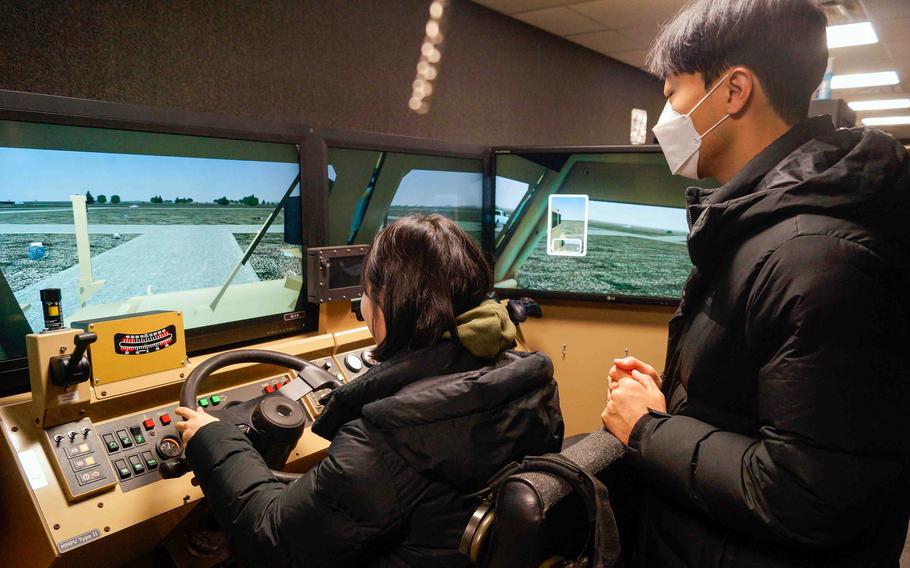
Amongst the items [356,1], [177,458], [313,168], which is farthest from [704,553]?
[356,1]

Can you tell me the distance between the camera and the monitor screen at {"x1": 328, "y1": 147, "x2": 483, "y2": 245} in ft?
6.01

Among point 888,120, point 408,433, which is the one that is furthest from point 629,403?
point 888,120

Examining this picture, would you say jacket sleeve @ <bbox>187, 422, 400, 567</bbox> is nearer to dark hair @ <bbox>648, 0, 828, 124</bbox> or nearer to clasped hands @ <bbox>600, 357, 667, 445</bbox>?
clasped hands @ <bbox>600, 357, 667, 445</bbox>

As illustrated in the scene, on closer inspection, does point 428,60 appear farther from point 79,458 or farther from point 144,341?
point 79,458

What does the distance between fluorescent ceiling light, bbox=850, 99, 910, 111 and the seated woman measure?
307 inches

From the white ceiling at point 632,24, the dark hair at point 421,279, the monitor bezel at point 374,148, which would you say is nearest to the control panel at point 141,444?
the dark hair at point 421,279

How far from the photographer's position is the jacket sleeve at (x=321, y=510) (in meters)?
0.85

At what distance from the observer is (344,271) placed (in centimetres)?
176

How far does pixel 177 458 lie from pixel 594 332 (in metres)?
1.71

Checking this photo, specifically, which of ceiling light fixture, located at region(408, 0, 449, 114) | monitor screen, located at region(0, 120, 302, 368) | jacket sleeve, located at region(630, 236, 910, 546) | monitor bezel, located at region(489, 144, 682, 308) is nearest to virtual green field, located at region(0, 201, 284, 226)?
monitor screen, located at region(0, 120, 302, 368)

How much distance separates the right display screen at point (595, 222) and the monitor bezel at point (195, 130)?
933 mm

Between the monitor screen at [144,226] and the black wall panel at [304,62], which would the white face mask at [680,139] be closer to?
the monitor screen at [144,226]

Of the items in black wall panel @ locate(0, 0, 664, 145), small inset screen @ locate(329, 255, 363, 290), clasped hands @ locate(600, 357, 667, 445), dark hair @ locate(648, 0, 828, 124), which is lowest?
clasped hands @ locate(600, 357, 667, 445)

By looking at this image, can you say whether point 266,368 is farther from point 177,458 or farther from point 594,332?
point 594,332
